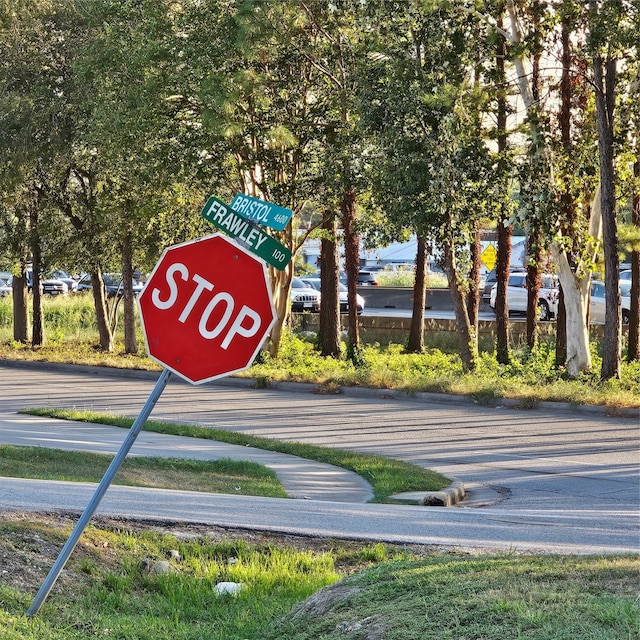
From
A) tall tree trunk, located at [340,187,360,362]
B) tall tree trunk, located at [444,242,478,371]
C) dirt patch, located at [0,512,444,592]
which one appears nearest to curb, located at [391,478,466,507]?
dirt patch, located at [0,512,444,592]

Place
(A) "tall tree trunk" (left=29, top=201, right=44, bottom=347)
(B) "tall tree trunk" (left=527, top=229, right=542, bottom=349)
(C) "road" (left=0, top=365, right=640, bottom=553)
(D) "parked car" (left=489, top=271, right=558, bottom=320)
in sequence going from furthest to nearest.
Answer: (D) "parked car" (left=489, top=271, right=558, bottom=320)
(A) "tall tree trunk" (left=29, top=201, right=44, bottom=347)
(B) "tall tree trunk" (left=527, top=229, right=542, bottom=349)
(C) "road" (left=0, top=365, right=640, bottom=553)

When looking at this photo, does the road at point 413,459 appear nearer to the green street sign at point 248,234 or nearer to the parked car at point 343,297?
the green street sign at point 248,234

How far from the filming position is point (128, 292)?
3080 centimetres

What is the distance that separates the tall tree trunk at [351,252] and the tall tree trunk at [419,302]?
7.89 ft

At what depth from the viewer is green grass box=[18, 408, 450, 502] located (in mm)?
12633

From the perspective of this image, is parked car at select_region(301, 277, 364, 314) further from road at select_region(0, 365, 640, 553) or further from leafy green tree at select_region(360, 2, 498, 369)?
leafy green tree at select_region(360, 2, 498, 369)

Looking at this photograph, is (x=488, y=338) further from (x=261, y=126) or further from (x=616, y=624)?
(x=616, y=624)

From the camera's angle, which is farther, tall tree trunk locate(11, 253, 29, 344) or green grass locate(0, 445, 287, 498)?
tall tree trunk locate(11, 253, 29, 344)

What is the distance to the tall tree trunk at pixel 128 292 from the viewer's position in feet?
103

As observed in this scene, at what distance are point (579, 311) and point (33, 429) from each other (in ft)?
40.0

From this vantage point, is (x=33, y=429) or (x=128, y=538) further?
(x=33, y=429)

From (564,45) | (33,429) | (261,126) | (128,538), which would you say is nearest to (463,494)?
(128,538)

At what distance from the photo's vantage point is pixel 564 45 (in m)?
24.2

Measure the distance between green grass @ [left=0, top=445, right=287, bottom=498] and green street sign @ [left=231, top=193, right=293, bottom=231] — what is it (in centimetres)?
660
